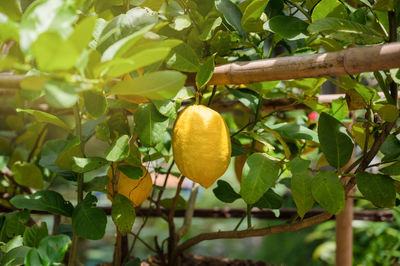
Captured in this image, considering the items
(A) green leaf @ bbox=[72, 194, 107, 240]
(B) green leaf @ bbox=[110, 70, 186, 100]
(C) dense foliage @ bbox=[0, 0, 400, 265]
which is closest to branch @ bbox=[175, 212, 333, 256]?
(C) dense foliage @ bbox=[0, 0, 400, 265]

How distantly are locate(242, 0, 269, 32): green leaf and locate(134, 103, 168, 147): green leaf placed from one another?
164 mm

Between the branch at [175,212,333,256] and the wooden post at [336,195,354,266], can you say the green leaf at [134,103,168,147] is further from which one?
the wooden post at [336,195,354,266]

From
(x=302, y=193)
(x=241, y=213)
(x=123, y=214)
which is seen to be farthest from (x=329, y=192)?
(x=241, y=213)

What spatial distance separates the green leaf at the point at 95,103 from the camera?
368 millimetres

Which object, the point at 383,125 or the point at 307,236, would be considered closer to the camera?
the point at 383,125

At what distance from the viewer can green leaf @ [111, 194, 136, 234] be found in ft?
1.64

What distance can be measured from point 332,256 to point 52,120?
141cm

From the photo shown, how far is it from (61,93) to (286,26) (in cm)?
31

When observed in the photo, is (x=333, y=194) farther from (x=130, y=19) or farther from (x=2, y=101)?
(x=2, y=101)

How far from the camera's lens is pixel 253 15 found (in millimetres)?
510

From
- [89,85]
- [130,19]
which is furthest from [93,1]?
[89,85]

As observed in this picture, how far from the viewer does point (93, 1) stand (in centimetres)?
48

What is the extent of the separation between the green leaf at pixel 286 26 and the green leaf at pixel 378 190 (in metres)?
0.18

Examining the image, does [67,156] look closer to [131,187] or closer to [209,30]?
[131,187]
